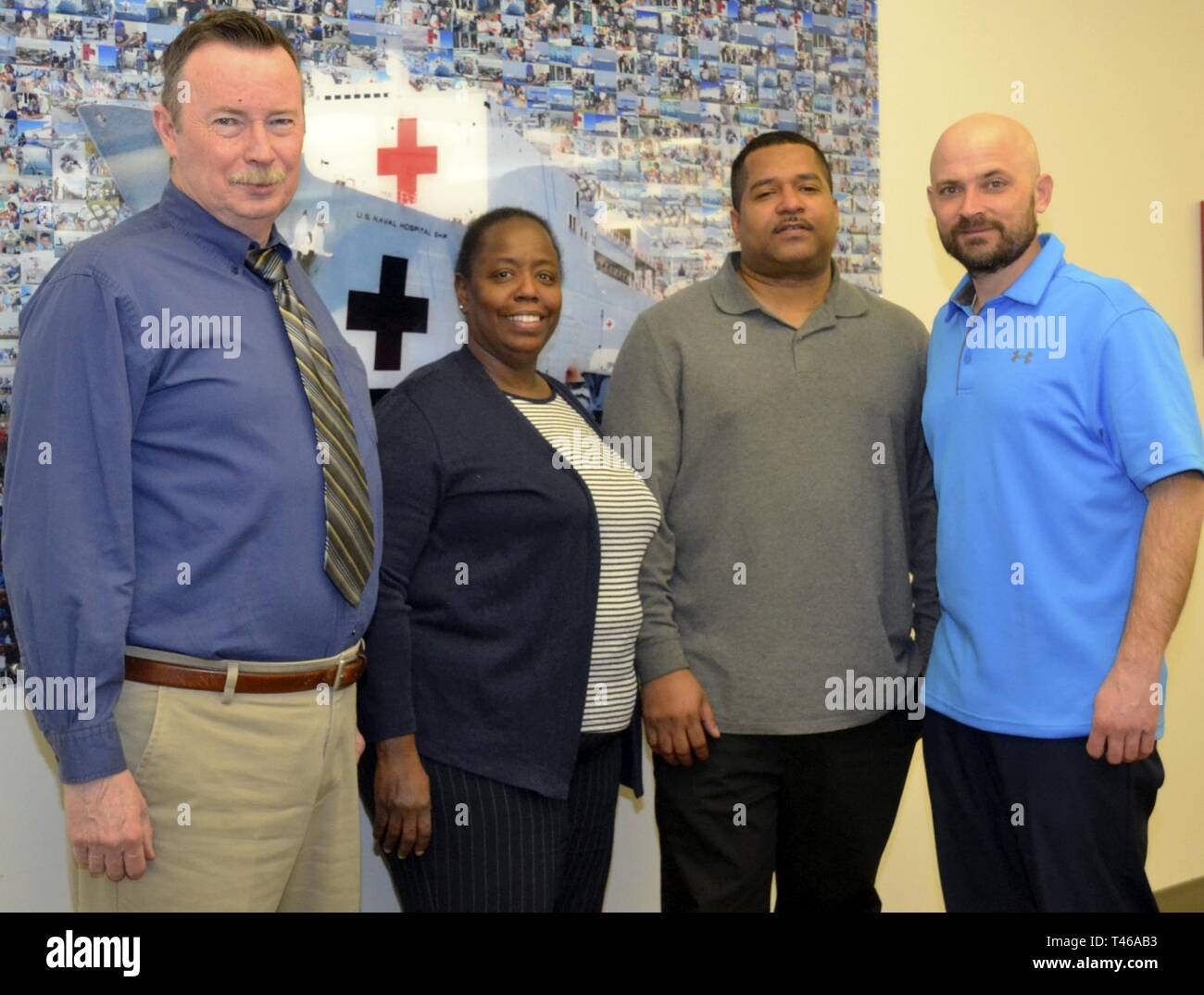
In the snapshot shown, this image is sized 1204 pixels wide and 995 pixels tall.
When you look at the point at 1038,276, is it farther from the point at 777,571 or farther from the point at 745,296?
the point at 777,571

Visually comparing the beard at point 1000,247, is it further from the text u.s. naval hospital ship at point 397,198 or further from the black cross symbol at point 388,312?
the black cross symbol at point 388,312

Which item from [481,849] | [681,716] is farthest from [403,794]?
[681,716]

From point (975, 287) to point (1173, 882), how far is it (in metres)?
2.10

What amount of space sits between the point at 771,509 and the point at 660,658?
0.30 metres

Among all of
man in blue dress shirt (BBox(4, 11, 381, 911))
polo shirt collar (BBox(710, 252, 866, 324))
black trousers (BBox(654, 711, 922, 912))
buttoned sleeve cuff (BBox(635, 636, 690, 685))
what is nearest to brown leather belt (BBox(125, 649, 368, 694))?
man in blue dress shirt (BBox(4, 11, 381, 911))

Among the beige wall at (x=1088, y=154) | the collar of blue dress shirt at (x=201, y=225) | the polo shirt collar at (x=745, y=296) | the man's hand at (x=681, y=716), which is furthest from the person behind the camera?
the beige wall at (x=1088, y=154)

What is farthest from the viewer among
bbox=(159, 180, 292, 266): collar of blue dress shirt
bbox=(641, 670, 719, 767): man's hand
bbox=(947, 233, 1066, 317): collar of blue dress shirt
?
bbox=(641, 670, 719, 767): man's hand

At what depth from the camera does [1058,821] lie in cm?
175

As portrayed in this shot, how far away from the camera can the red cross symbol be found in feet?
7.24

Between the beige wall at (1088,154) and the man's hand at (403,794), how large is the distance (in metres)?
1.45

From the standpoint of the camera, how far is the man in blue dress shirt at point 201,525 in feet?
4.51

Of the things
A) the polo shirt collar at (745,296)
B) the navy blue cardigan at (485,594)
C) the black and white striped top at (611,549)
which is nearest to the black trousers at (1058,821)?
the black and white striped top at (611,549)

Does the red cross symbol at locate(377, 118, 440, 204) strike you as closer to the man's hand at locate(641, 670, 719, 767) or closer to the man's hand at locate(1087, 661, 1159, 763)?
the man's hand at locate(641, 670, 719, 767)

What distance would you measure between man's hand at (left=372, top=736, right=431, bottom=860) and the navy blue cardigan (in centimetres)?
4
